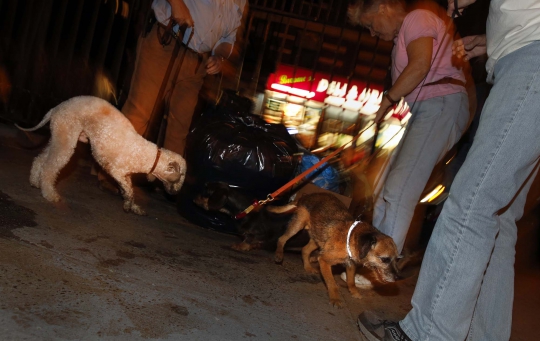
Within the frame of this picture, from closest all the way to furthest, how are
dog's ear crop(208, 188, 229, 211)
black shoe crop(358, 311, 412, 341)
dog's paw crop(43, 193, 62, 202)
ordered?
black shoe crop(358, 311, 412, 341) < dog's paw crop(43, 193, 62, 202) < dog's ear crop(208, 188, 229, 211)

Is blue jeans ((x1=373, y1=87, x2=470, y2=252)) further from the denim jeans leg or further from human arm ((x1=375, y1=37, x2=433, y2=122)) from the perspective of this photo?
the denim jeans leg

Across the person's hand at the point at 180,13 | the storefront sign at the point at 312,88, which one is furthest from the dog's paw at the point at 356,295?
the storefront sign at the point at 312,88

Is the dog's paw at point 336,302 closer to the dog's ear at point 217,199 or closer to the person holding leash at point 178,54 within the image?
the dog's ear at point 217,199

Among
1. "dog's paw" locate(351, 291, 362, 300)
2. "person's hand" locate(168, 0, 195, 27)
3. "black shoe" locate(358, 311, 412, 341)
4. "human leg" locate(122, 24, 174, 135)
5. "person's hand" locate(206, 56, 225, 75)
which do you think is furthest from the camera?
"person's hand" locate(206, 56, 225, 75)

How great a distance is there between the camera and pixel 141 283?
2.77 metres

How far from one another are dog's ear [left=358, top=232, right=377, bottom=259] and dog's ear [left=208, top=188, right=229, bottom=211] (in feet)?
4.42

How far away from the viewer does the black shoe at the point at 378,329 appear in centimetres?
249

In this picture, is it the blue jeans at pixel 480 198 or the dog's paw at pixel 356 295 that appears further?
the dog's paw at pixel 356 295

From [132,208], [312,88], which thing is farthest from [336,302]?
[312,88]

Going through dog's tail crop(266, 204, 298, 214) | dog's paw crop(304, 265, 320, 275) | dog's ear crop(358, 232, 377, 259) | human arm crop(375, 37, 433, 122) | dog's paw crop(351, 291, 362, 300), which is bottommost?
dog's paw crop(304, 265, 320, 275)

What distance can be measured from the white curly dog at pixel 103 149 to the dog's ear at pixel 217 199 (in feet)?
1.56

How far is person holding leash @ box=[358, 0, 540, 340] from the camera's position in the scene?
Answer: 221 centimetres

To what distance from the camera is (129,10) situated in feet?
20.1

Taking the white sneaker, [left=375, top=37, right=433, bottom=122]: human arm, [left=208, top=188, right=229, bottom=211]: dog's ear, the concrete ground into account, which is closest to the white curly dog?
the concrete ground
